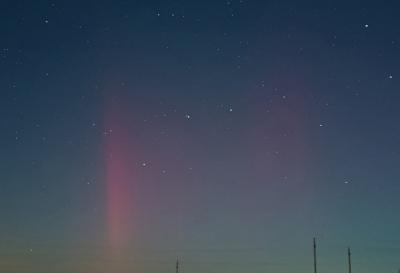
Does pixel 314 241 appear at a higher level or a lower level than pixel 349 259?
higher

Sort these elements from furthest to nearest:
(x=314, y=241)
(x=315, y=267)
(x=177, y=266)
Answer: (x=177, y=266)
(x=314, y=241)
(x=315, y=267)

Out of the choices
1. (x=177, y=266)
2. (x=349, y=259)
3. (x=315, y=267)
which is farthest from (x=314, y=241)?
(x=177, y=266)

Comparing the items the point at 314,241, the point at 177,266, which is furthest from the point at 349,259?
the point at 177,266

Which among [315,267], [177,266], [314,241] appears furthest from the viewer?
[177,266]

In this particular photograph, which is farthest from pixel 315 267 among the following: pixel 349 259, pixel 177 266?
pixel 177 266

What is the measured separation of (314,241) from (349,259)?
524 inches

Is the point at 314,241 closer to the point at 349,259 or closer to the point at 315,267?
the point at 315,267

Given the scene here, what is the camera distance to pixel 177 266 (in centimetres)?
8519

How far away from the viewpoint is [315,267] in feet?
219

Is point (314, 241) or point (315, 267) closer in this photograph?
point (315, 267)

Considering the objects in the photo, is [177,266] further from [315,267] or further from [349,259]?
[349,259]

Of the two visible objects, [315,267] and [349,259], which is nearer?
[315,267]

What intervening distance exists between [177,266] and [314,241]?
46.3m

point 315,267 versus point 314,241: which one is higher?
point 314,241
